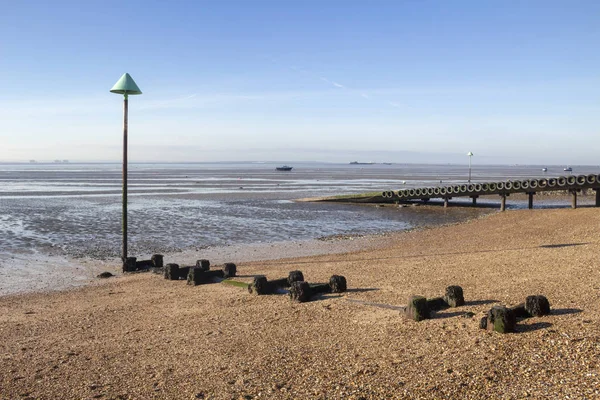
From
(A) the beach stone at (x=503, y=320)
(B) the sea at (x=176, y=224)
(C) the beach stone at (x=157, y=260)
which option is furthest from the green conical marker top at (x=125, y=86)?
(A) the beach stone at (x=503, y=320)

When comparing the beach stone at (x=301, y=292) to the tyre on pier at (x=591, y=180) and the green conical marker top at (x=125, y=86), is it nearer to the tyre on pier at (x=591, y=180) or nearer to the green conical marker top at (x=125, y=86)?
the green conical marker top at (x=125, y=86)

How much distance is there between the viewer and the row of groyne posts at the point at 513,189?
3105 cm

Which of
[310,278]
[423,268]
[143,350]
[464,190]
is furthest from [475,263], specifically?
[464,190]

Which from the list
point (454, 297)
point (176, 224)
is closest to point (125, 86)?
point (454, 297)

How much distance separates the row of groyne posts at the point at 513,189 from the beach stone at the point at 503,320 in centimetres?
2608

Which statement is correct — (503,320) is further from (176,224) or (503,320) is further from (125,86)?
(176,224)

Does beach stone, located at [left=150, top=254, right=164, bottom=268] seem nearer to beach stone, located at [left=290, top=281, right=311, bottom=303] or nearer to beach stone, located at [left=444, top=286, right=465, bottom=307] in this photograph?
beach stone, located at [left=290, top=281, right=311, bottom=303]

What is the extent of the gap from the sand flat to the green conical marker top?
6.17 m

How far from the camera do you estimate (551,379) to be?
589cm

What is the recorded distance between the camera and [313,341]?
7922 mm

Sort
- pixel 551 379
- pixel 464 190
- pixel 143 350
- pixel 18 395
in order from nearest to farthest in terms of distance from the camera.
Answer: pixel 551 379 → pixel 18 395 → pixel 143 350 → pixel 464 190

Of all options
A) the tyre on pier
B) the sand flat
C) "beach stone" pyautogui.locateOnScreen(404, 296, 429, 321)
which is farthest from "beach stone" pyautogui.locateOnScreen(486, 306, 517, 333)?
the tyre on pier

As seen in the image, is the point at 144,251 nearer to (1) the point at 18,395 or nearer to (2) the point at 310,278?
(2) the point at 310,278

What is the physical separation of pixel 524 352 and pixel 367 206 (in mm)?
32969
